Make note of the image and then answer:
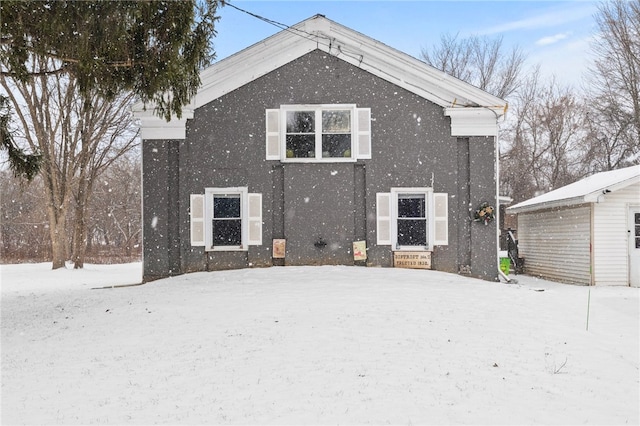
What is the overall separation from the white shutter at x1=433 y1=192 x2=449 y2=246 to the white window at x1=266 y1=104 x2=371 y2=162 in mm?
2129

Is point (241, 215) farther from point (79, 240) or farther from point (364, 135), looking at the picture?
point (79, 240)

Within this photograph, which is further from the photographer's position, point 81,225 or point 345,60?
point 81,225

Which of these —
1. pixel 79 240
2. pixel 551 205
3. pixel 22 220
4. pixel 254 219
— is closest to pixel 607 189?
pixel 551 205

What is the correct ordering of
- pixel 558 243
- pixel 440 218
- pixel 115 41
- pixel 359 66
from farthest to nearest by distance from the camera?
pixel 558 243, pixel 359 66, pixel 440 218, pixel 115 41

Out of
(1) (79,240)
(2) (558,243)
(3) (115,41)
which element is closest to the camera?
(3) (115,41)

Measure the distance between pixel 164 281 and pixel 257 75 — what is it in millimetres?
5671

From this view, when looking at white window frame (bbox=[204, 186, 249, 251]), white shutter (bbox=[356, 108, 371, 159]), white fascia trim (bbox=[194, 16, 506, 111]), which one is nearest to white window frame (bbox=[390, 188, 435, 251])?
white shutter (bbox=[356, 108, 371, 159])

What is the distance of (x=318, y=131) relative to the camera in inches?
564

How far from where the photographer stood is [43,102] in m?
24.0

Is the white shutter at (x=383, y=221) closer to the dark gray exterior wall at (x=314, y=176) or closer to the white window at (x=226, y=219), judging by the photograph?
the dark gray exterior wall at (x=314, y=176)

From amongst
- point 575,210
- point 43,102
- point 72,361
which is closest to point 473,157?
point 575,210

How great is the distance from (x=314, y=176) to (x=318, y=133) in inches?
44.6

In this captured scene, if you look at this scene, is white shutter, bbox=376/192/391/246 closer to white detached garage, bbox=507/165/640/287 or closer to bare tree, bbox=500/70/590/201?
white detached garage, bbox=507/165/640/287

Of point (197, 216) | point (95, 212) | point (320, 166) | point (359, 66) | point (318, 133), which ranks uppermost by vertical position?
point (359, 66)
